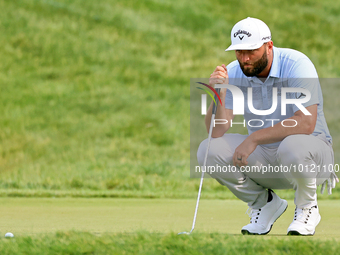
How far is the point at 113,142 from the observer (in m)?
10.1

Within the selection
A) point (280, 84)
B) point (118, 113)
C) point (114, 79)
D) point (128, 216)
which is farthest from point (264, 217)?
point (114, 79)

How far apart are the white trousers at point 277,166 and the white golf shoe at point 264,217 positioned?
5 cm

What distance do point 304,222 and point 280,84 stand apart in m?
0.87

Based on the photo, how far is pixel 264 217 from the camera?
10.9 ft

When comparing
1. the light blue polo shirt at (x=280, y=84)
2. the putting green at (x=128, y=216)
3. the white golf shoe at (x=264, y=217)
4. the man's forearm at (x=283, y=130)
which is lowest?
the putting green at (x=128, y=216)

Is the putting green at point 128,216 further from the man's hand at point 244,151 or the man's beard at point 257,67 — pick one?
the man's beard at point 257,67

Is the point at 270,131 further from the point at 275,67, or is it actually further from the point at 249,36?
the point at 249,36

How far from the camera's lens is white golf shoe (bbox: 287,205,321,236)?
2.98 m

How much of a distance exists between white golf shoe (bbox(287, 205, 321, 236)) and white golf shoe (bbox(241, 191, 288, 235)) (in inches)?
9.4

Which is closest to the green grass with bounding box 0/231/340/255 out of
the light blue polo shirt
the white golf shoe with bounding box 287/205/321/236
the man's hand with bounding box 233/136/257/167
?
the white golf shoe with bounding box 287/205/321/236

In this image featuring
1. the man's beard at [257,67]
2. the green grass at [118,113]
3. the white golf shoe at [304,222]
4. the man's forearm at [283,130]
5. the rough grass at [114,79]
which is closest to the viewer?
the green grass at [118,113]

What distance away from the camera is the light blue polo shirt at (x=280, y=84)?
3.11 metres

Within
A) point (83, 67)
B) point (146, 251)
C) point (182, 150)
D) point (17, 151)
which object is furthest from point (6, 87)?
point (146, 251)

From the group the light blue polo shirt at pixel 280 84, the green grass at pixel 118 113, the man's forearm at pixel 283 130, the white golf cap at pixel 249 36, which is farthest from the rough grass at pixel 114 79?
the white golf cap at pixel 249 36
